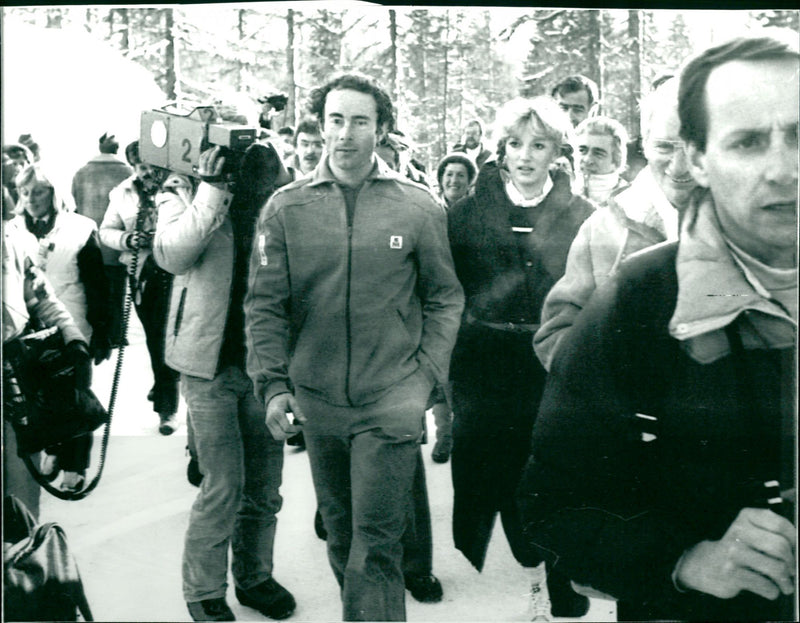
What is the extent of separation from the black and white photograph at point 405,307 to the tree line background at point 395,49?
1cm

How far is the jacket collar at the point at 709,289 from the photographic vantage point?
3.54 m

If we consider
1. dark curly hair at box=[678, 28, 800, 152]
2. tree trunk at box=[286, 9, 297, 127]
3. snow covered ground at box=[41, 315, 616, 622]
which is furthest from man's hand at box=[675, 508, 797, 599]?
tree trunk at box=[286, 9, 297, 127]

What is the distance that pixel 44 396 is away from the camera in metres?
3.87

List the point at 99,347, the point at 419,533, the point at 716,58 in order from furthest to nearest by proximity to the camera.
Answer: the point at 99,347, the point at 419,533, the point at 716,58

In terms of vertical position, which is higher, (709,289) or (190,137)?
(190,137)

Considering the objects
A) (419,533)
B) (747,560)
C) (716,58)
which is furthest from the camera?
(419,533)

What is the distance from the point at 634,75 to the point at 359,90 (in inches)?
→ 34.2

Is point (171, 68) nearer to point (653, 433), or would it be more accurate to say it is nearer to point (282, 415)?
point (282, 415)

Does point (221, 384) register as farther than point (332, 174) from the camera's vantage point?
Yes

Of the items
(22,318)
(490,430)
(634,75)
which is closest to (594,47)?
(634,75)

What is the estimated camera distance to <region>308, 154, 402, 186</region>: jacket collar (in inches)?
141

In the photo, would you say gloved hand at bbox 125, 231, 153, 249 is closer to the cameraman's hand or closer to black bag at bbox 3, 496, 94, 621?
the cameraman's hand

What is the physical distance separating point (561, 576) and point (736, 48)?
69.2 inches

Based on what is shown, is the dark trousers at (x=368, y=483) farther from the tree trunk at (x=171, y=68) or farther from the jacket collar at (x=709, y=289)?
the tree trunk at (x=171, y=68)
